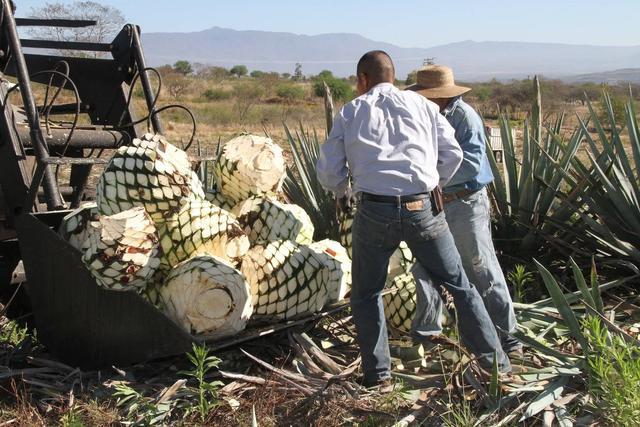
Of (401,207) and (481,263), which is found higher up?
(401,207)

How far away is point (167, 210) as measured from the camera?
12.1 ft

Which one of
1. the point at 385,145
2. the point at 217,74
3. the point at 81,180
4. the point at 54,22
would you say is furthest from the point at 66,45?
the point at 217,74

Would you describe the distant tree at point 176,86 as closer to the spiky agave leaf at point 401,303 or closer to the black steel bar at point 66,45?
the black steel bar at point 66,45

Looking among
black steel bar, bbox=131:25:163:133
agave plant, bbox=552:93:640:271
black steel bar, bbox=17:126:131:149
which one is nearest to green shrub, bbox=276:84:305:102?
black steel bar, bbox=131:25:163:133

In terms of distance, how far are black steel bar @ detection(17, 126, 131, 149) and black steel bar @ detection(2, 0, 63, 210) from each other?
0.22 m

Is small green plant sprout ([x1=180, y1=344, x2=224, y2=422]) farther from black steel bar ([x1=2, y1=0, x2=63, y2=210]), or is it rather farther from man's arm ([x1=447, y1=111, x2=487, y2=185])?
man's arm ([x1=447, y1=111, x2=487, y2=185])

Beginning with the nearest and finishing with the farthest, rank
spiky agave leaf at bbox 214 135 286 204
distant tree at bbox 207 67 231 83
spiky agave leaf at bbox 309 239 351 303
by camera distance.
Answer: spiky agave leaf at bbox 309 239 351 303
spiky agave leaf at bbox 214 135 286 204
distant tree at bbox 207 67 231 83

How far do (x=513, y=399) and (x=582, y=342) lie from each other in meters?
0.39

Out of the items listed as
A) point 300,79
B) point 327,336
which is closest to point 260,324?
point 327,336

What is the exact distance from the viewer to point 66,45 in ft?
15.0

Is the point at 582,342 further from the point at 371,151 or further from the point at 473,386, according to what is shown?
the point at 371,151

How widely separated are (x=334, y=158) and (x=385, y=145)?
0.25 m

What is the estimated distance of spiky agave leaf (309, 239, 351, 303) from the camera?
3912mm

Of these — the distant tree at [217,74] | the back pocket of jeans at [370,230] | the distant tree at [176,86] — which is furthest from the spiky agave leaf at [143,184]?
the distant tree at [217,74]
